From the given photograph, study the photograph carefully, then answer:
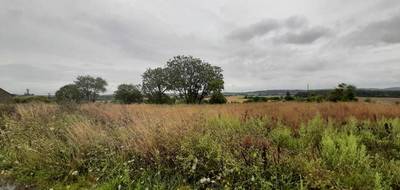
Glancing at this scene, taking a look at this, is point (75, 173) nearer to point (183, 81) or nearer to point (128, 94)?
point (183, 81)

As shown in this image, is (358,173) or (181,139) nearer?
(358,173)

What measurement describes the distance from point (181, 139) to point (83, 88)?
78.8 meters

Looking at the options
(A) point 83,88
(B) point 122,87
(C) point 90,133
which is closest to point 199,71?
(B) point 122,87

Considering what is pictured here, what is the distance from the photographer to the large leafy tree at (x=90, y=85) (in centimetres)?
7738

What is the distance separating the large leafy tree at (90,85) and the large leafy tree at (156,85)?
27.6 meters

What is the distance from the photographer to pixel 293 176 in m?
4.19

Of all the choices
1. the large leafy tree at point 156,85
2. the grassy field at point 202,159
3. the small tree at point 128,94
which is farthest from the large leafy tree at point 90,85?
the grassy field at point 202,159

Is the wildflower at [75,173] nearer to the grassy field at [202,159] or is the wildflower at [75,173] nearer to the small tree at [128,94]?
the grassy field at [202,159]

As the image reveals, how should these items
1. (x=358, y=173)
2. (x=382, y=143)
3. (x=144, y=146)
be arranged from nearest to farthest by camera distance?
(x=358, y=173), (x=144, y=146), (x=382, y=143)

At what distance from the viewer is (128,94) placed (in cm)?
6162

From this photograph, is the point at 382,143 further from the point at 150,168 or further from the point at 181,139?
the point at 150,168

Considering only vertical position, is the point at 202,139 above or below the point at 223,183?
above

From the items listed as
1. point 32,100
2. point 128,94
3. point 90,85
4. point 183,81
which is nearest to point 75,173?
point 32,100

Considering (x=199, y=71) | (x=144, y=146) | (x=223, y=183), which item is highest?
(x=199, y=71)
